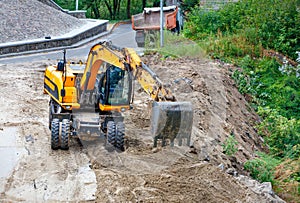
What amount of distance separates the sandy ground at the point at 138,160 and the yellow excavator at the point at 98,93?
1.83ft

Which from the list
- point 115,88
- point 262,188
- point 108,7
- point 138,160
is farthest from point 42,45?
point 108,7

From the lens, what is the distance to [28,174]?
12062 millimetres

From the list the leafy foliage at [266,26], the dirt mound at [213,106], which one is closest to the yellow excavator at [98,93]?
the dirt mound at [213,106]

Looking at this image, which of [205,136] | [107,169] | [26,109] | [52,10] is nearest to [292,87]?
[205,136]

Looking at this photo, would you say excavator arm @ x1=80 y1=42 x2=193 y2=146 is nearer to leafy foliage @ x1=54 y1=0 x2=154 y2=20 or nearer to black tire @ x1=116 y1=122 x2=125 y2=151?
black tire @ x1=116 y1=122 x2=125 y2=151

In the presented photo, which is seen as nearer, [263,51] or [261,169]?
[261,169]

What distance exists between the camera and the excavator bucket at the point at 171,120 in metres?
10.2

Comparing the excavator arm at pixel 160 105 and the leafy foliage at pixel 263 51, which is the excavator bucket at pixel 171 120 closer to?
the excavator arm at pixel 160 105

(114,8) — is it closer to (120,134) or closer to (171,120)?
(120,134)

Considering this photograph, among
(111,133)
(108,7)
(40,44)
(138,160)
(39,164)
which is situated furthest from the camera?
(108,7)

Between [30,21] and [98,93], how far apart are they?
855 inches

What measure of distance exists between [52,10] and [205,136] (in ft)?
84.4

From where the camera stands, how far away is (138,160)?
12.6 meters

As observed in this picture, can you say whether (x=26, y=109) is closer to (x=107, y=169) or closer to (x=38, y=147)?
(x=38, y=147)
